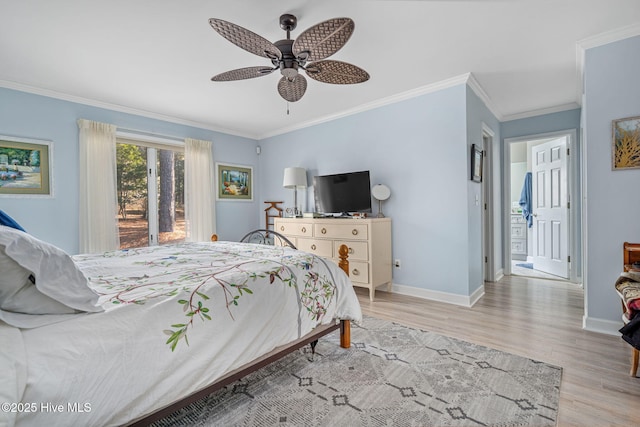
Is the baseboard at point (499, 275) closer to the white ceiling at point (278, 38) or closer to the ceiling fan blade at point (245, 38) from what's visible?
the white ceiling at point (278, 38)

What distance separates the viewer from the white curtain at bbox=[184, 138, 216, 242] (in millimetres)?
4531

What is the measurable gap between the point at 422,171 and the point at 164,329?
3.17 metres

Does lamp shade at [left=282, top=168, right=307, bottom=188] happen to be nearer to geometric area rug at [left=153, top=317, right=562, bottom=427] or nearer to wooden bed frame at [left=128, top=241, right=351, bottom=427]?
wooden bed frame at [left=128, top=241, right=351, bottom=427]

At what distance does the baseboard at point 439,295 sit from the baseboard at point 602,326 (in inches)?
37.5

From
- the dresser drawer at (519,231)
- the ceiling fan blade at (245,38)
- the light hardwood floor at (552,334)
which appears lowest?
the light hardwood floor at (552,334)

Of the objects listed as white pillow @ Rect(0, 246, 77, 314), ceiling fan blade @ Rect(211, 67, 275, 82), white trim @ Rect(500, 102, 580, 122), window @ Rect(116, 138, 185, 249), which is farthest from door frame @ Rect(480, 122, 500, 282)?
white pillow @ Rect(0, 246, 77, 314)

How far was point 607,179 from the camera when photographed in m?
2.48

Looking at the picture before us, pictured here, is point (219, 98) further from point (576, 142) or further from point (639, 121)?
point (576, 142)

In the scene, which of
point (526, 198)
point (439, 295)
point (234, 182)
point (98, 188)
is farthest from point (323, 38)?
point (526, 198)

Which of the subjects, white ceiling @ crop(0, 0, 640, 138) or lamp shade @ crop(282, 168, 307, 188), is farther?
lamp shade @ crop(282, 168, 307, 188)

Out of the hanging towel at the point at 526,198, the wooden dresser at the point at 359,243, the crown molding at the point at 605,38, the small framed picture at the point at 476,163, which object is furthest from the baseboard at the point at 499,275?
the crown molding at the point at 605,38

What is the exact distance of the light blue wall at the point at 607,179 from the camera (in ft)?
7.85

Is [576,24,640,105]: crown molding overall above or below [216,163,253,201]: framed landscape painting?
above

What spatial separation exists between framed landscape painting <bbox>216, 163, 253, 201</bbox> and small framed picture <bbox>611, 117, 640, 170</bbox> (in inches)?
187
